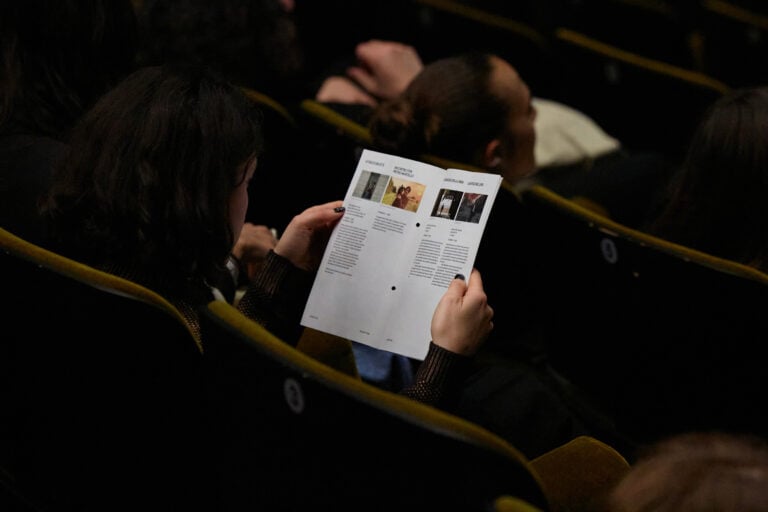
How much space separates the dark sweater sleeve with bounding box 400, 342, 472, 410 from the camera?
1.38 m

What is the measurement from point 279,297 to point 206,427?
33 cm

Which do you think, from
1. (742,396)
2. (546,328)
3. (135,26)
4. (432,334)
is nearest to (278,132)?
(135,26)

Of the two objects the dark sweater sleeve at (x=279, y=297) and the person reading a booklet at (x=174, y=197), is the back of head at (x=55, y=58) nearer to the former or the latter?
the person reading a booklet at (x=174, y=197)

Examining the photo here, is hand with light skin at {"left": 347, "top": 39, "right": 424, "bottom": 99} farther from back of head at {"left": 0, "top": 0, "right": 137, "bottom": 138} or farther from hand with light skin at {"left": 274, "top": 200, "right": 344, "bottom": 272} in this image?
hand with light skin at {"left": 274, "top": 200, "right": 344, "bottom": 272}

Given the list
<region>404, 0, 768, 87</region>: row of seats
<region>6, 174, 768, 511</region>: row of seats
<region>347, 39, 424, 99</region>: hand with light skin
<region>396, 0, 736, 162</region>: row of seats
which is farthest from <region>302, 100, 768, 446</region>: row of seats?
<region>404, 0, 768, 87</region>: row of seats

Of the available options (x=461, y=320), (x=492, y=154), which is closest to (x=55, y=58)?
(x=492, y=154)

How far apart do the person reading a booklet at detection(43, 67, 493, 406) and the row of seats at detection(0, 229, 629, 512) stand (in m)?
0.15

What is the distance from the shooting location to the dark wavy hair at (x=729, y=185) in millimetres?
1807

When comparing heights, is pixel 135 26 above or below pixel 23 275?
above

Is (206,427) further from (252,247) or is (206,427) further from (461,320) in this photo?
(252,247)

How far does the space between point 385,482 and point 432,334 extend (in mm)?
404

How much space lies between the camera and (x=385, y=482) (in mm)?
1038

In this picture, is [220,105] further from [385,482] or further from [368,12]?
[368,12]

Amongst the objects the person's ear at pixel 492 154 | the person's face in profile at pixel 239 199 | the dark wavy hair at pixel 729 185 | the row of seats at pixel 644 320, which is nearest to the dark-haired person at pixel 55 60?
the person's face in profile at pixel 239 199
